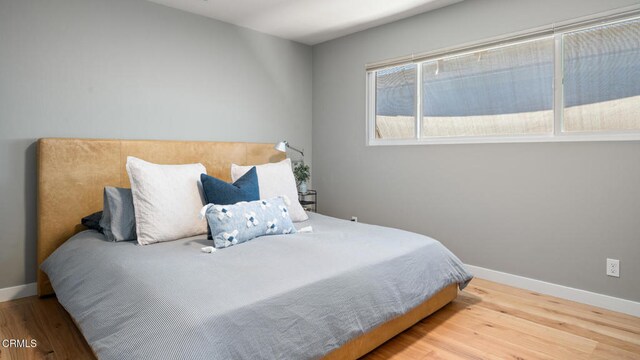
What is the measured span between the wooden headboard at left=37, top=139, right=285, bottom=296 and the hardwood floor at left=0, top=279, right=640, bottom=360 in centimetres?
48

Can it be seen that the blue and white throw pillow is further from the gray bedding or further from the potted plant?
the potted plant

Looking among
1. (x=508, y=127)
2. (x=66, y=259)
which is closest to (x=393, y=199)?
(x=508, y=127)

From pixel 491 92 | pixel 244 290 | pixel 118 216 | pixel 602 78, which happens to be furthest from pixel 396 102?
pixel 244 290

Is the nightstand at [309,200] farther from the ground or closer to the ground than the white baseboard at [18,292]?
farther from the ground

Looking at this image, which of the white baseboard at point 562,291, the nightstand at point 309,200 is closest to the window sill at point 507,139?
the nightstand at point 309,200

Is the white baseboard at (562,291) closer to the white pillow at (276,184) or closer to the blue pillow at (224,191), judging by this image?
the white pillow at (276,184)

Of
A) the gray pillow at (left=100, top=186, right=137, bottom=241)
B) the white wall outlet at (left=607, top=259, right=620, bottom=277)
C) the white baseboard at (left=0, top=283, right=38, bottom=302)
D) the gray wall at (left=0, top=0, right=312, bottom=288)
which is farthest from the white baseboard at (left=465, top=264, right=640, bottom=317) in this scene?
the white baseboard at (left=0, top=283, right=38, bottom=302)

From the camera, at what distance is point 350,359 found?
178cm

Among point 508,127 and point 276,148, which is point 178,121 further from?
point 508,127

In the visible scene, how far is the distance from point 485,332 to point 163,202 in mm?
2132

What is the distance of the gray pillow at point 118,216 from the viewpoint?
2.42 metres

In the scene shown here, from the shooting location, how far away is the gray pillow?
2424 millimetres

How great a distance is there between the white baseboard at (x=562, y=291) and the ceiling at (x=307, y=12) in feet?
7.57

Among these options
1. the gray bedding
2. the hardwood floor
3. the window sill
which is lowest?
the hardwood floor
